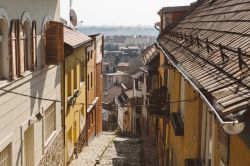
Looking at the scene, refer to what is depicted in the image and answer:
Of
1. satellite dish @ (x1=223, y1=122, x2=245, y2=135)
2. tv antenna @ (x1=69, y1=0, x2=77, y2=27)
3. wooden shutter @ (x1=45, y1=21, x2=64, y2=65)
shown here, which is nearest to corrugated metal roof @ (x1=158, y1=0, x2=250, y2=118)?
satellite dish @ (x1=223, y1=122, x2=245, y2=135)

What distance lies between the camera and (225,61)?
5.66m

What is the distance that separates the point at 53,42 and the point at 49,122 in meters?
2.95

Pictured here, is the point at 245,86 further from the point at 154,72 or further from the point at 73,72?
the point at 154,72

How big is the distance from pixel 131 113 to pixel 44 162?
2857 cm

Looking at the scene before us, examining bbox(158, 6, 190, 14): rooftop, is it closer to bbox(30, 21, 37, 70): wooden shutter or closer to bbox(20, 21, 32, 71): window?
bbox(30, 21, 37, 70): wooden shutter

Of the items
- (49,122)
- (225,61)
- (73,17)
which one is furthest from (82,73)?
(225,61)

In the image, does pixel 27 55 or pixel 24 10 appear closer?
pixel 24 10

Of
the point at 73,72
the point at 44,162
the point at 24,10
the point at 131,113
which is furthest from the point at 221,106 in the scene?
the point at 131,113

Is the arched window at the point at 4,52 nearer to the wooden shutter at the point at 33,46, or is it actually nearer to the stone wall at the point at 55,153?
the wooden shutter at the point at 33,46

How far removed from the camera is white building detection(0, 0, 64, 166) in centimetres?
942

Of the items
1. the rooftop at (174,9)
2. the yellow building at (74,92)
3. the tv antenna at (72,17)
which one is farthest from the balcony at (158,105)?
the tv antenna at (72,17)

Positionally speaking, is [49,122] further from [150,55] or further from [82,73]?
[150,55]

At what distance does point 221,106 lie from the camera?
3877mm

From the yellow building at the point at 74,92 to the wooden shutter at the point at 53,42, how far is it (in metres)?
3.01
